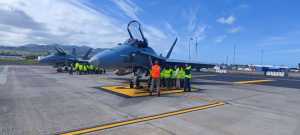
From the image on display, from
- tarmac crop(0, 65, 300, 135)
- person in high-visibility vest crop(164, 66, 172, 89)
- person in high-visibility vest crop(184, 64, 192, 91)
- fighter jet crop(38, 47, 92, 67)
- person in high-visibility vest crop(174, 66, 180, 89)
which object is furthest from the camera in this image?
fighter jet crop(38, 47, 92, 67)

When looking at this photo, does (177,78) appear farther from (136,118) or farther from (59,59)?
(59,59)

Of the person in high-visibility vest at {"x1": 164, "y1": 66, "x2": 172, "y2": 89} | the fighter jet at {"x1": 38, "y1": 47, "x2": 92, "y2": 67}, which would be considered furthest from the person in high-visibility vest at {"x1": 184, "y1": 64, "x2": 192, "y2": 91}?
the fighter jet at {"x1": 38, "y1": 47, "x2": 92, "y2": 67}

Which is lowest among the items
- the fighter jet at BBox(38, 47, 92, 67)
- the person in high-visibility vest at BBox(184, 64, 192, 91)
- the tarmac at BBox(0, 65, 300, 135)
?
the tarmac at BBox(0, 65, 300, 135)

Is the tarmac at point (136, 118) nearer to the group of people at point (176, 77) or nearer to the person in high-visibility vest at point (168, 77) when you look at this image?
the group of people at point (176, 77)

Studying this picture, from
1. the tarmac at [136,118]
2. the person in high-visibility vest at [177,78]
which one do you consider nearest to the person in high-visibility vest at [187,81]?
the person in high-visibility vest at [177,78]

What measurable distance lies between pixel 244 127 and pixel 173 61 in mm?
11822

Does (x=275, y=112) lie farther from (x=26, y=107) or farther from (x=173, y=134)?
(x=26, y=107)

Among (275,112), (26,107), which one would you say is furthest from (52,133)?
(275,112)

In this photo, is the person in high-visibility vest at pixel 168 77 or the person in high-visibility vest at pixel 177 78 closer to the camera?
the person in high-visibility vest at pixel 177 78

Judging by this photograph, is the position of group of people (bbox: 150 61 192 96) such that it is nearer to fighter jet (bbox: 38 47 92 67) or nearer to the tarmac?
the tarmac

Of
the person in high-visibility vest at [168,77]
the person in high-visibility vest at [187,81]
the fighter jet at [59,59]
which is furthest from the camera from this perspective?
the fighter jet at [59,59]

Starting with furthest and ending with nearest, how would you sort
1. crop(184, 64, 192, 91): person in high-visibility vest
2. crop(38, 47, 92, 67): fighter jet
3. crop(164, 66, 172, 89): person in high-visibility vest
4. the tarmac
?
crop(38, 47, 92, 67): fighter jet → crop(164, 66, 172, 89): person in high-visibility vest → crop(184, 64, 192, 91): person in high-visibility vest → the tarmac

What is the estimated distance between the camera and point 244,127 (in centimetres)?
549

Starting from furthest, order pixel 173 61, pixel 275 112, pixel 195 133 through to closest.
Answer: pixel 173 61 < pixel 275 112 < pixel 195 133
